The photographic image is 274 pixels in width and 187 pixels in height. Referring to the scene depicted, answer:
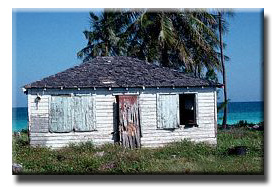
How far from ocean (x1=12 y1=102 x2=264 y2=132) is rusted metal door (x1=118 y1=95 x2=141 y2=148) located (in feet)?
5.69

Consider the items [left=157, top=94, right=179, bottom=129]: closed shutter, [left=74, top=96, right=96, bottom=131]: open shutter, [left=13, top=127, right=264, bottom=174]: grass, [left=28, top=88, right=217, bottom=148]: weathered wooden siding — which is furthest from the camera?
[left=157, top=94, right=179, bottom=129]: closed shutter

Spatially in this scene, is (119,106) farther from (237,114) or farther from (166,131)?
(237,114)

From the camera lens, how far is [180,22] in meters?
9.34

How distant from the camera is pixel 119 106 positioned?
33.6 ft

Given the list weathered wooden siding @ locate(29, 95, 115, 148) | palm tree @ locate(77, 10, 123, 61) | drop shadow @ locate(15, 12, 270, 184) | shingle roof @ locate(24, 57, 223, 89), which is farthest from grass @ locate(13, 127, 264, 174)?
palm tree @ locate(77, 10, 123, 61)

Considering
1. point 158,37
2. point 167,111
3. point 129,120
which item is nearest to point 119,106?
point 129,120

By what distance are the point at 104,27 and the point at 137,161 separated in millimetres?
2569

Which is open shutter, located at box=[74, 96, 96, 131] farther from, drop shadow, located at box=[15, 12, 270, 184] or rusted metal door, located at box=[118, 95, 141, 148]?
drop shadow, located at box=[15, 12, 270, 184]

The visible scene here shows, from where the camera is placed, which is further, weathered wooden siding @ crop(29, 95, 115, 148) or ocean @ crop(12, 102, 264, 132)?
weathered wooden siding @ crop(29, 95, 115, 148)

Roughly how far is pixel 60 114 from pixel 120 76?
1538 mm

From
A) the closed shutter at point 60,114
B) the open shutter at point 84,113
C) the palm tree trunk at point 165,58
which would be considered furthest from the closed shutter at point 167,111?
the closed shutter at point 60,114

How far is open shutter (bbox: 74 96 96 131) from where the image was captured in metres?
9.93
